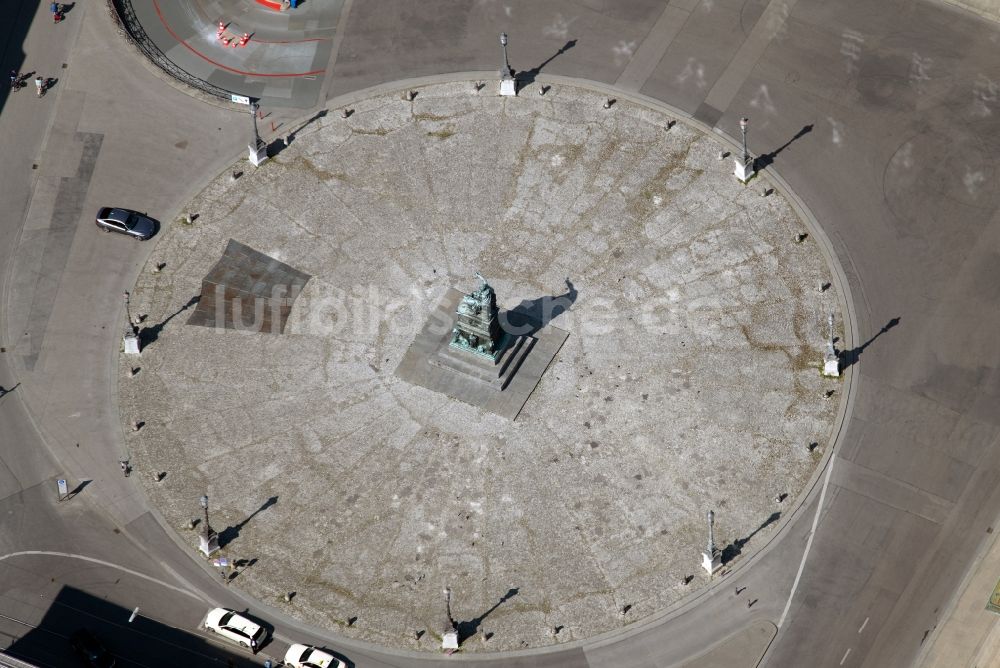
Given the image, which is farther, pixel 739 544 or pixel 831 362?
pixel 831 362

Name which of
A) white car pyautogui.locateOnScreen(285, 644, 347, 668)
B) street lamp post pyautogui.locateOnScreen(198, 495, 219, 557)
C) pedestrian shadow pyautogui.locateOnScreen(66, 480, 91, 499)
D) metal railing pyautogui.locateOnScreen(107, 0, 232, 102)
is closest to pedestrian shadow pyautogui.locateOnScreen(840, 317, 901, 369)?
white car pyautogui.locateOnScreen(285, 644, 347, 668)

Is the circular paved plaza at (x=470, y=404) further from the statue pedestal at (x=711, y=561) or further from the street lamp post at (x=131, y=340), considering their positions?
the statue pedestal at (x=711, y=561)

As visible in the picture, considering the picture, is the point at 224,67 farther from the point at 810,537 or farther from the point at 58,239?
the point at 810,537

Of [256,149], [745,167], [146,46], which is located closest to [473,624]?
[745,167]

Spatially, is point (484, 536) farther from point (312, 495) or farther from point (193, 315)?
point (193, 315)

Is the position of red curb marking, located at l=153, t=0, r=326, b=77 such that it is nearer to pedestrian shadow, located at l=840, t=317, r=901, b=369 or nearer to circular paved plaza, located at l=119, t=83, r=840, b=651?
circular paved plaza, located at l=119, t=83, r=840, b=651

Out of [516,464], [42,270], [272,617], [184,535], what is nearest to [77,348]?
[42,270]

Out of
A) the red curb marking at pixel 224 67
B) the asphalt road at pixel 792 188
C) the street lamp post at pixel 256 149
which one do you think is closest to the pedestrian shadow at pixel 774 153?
the asphalt road at pixel 792 188
